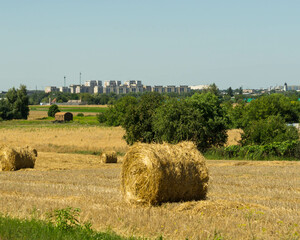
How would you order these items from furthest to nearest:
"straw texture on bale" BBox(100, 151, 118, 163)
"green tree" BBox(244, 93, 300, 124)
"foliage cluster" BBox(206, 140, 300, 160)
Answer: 1. "green tree" BBox(244, 93, 300, 124)
2. "foliage cluster" BBox(206, 140, 300, 160)
3. "straw texture on bale" BBox(100, 151, 118, 163)

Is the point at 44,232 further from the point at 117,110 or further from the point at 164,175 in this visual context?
the point at 117,110

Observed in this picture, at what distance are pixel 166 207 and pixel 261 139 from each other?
114 feet

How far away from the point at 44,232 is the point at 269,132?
39.0 meters

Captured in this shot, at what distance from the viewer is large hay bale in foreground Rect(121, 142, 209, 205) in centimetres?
1305

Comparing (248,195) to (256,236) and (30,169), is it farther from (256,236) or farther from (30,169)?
(30,169)

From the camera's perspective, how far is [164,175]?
1297 cm

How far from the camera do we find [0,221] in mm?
9891

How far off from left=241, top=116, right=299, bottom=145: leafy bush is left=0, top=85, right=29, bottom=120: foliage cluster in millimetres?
88021

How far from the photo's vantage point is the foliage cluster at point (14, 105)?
411ft

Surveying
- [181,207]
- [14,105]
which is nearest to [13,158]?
[181,207]

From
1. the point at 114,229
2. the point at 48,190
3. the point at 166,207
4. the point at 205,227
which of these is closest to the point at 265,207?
the point at 166,207

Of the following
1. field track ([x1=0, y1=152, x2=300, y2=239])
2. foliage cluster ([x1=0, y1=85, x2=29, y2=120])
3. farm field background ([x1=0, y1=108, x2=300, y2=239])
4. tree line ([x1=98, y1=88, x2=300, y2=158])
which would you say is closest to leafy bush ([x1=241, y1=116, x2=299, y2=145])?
tree line ([x1=98, y1=88, x2=300, y2=158])

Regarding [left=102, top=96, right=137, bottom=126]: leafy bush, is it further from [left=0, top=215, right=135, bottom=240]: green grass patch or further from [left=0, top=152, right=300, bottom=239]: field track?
[left=0, top=215, right=135, bottom=240]: green grass patch

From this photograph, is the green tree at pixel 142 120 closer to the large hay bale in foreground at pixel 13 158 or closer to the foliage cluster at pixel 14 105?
the large hay bale in foreground at pixel 13 158
